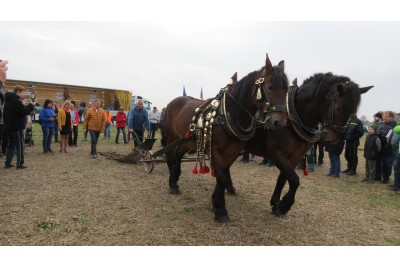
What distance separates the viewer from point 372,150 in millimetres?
7141

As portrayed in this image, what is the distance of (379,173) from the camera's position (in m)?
7.46

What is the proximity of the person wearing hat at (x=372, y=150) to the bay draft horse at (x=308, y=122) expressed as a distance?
3939 mm

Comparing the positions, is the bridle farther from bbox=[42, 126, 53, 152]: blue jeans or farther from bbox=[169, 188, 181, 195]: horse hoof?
bbox=[42, 126, 53, 152]: blue jeans

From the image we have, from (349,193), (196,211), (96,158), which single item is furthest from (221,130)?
(96,158)

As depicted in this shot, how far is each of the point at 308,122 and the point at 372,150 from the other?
431 cm

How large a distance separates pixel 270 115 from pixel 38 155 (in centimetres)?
844

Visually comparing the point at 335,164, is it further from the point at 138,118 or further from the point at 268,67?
the point at 138,118

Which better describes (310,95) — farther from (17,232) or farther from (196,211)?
(17,232)

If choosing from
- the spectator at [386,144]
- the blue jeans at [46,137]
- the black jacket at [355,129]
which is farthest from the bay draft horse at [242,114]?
the blue jeans at [46,137]

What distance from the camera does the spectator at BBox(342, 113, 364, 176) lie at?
785cm

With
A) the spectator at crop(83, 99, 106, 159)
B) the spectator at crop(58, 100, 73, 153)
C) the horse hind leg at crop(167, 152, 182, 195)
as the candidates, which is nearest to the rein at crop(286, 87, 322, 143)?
the horse hind leg at crop(167, 152, 182, 195)

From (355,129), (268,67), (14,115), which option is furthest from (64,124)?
(355,129)

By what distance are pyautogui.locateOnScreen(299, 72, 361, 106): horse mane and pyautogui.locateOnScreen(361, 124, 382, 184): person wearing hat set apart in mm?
4172

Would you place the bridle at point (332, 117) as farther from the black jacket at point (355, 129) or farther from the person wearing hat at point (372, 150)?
the black jacket at point (355, 129)
